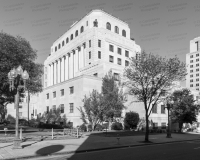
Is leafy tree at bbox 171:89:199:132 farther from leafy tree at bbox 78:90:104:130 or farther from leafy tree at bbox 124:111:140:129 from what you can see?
leafy tree at bbox 78:90:104:130

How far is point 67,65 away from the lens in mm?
67688

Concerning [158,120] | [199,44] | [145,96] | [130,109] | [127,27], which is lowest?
[158,120]

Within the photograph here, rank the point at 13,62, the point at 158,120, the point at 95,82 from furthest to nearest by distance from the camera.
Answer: the point at 158,120 < the point at 95,82 < the point at 13,62

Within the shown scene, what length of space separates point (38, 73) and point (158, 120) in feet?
106

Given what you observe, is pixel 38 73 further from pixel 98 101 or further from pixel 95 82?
pixel 95 82

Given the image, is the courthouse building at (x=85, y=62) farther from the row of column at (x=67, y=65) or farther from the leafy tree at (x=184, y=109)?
the leafy tree at (x=184, y=109)

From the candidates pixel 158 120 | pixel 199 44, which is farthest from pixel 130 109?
pixel 199 44

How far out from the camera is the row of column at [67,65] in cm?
6124

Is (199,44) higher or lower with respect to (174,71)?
higher

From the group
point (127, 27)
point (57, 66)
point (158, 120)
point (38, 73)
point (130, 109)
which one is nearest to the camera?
point (38, 73)

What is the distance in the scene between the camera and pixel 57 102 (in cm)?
4538

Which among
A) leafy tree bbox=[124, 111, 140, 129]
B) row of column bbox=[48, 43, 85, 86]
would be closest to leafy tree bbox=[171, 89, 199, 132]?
leafy tree bbox=[124, 111, 140, 129]

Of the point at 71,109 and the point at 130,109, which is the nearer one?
the point at 71,109

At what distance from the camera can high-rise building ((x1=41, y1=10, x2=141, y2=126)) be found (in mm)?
40312
